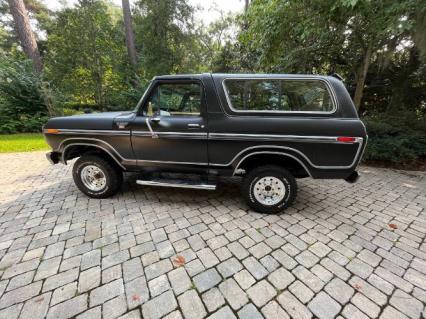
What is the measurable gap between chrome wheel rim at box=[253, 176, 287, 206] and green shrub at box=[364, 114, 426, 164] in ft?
14.1

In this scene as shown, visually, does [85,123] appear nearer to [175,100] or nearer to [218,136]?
[175,100]

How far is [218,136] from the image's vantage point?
291 cm

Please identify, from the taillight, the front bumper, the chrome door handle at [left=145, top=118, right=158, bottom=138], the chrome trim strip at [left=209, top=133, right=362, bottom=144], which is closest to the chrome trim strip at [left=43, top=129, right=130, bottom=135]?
the chrome door handle at [left=145, top=118, right=158, bottom=138]

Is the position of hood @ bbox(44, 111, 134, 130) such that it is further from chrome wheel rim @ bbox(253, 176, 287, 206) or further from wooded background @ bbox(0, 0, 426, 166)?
wooded background @ bbox(0, 0, 426, 166)

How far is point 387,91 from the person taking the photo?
9125 millimetres

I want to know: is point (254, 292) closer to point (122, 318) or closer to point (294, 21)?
point (122, 318)

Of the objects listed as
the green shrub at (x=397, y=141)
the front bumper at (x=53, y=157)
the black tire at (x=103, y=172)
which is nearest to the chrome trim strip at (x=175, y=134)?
the black tire at (x=103, y=172)

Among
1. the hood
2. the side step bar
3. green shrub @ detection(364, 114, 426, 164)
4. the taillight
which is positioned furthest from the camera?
green shrub @ detection(364, 114, 426, 164)

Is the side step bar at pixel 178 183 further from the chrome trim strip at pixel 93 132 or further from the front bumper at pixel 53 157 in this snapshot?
the front bumper at pixel 53 157

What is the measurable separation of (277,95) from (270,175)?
3.65ft

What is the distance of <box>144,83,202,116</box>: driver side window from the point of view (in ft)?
10.1

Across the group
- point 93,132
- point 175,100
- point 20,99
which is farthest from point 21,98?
point 175,100

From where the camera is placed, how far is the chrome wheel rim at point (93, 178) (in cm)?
346

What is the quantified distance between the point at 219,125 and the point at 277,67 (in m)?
5.38
